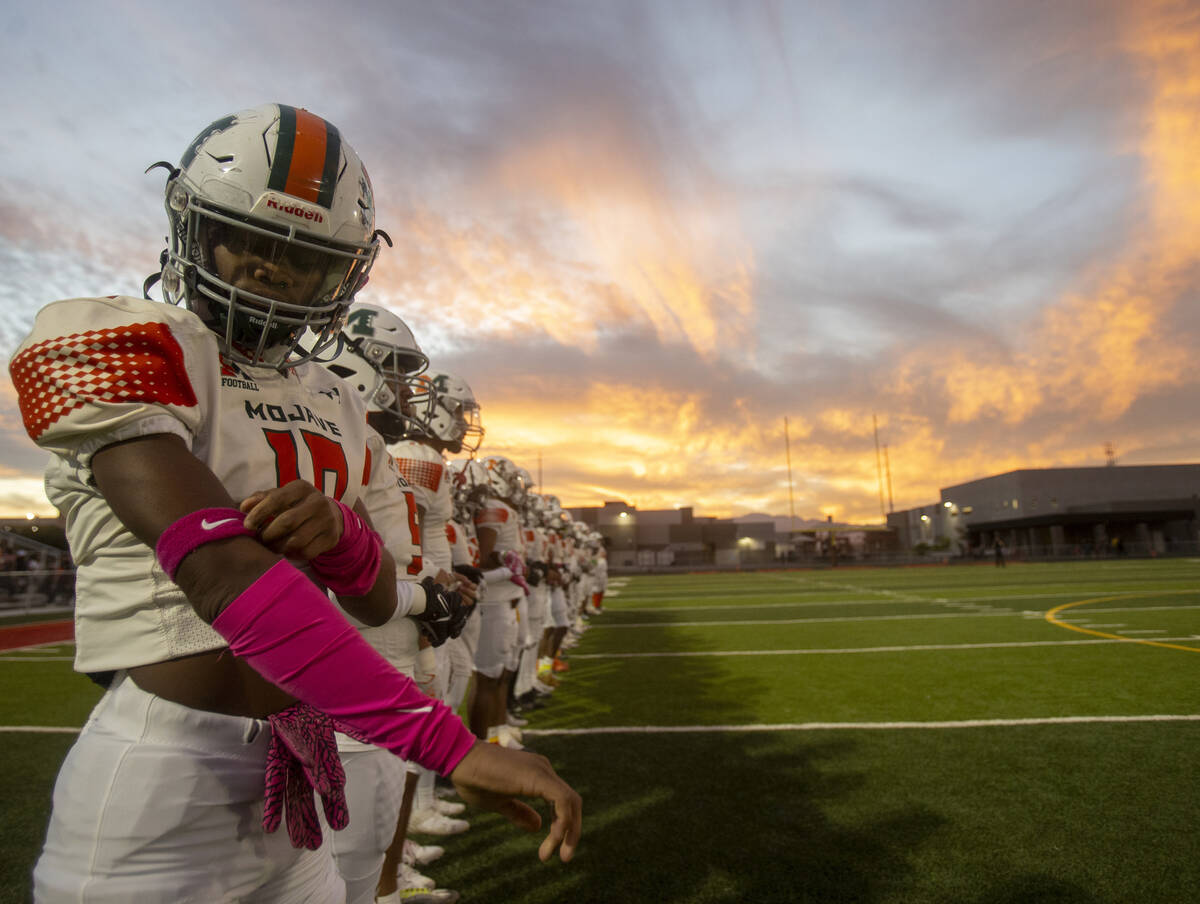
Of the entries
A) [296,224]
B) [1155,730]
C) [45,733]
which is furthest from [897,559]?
[296,224]

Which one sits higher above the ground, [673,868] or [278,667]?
[278,667]

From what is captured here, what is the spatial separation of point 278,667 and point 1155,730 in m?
6.75

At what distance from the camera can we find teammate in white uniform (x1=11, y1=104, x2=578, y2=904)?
1.03 meters

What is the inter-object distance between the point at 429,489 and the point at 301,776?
9.38ft

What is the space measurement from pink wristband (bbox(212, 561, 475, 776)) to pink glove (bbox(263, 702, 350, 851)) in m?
0.45

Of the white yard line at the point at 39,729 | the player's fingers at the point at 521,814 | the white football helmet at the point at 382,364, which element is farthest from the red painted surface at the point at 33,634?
the player's fingers at the point at 521,814

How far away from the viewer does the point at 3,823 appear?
4.40m

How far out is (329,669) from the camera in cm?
101

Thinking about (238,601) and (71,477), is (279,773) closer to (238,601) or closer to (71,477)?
(238,601)

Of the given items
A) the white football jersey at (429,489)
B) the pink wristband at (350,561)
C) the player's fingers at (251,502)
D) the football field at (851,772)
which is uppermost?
the white football jersey at (429,489)

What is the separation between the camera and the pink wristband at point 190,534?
1053 mm

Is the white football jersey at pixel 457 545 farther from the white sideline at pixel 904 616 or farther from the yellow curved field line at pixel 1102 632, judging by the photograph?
the white sideline at pixel 904 616

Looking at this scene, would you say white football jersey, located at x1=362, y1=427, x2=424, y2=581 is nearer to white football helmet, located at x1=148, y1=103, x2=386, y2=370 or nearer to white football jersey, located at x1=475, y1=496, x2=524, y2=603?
white football helmet, located at x1=148, y1=103, x2=386, y2=370

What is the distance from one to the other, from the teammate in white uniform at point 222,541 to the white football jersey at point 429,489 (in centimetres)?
230
